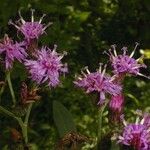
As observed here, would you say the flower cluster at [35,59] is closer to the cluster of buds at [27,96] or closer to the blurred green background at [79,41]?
the cluster of buds at [27,96]

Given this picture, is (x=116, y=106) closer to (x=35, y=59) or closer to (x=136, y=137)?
(x=136, y=137)

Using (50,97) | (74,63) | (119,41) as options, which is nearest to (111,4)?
(119,41)

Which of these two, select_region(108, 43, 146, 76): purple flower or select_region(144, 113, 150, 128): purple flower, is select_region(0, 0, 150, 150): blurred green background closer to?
select_region(108, 43, 146, 76): purple flower

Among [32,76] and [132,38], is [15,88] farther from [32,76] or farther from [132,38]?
[32,76]

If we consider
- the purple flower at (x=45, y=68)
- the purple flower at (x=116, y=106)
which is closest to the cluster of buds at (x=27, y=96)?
the purple flower at (x=45, y=68)

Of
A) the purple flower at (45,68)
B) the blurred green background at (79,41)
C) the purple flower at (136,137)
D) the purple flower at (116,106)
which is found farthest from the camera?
the blurred green background at (79,41)

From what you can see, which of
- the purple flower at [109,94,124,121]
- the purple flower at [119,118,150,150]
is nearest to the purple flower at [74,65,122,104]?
the purple flower at [109,94,124,121]

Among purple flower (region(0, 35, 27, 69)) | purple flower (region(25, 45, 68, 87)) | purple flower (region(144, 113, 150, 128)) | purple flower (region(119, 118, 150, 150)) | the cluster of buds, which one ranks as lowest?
purple flower (region(119, 118, 150, 150))
